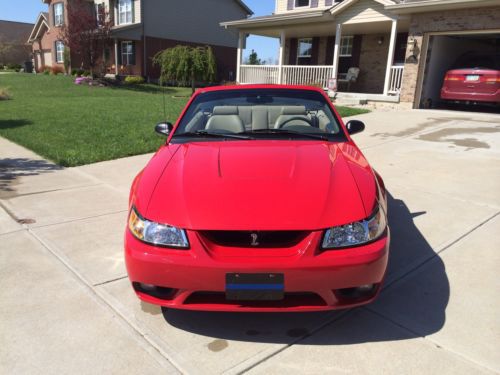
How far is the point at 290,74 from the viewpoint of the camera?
1831 centimetres

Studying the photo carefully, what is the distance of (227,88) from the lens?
4168mm

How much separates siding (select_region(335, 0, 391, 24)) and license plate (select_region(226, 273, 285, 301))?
14799mm

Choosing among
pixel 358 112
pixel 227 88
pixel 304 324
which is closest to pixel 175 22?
pixel 358 112

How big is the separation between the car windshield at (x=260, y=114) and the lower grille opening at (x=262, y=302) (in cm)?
162

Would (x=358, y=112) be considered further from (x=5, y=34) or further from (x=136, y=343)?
(x=5, y=34)

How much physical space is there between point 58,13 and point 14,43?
22.2 metres

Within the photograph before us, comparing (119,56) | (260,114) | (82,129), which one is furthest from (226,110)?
(119,56)

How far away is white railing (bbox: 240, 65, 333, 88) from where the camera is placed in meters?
17.1

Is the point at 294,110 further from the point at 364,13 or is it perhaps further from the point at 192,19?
the point at 192,19

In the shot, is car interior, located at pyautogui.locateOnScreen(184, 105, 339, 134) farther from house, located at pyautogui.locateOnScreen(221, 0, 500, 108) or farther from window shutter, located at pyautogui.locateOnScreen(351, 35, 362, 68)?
window shutter, located at pyautogui.locateOnScreen(351, 35, 362, 68)

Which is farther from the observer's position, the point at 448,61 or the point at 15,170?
the point at 448,61

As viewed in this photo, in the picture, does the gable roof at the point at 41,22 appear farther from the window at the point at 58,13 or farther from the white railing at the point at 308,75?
the white railing at the point at 308,75

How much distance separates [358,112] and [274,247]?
11.2 metres

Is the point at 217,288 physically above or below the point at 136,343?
above
